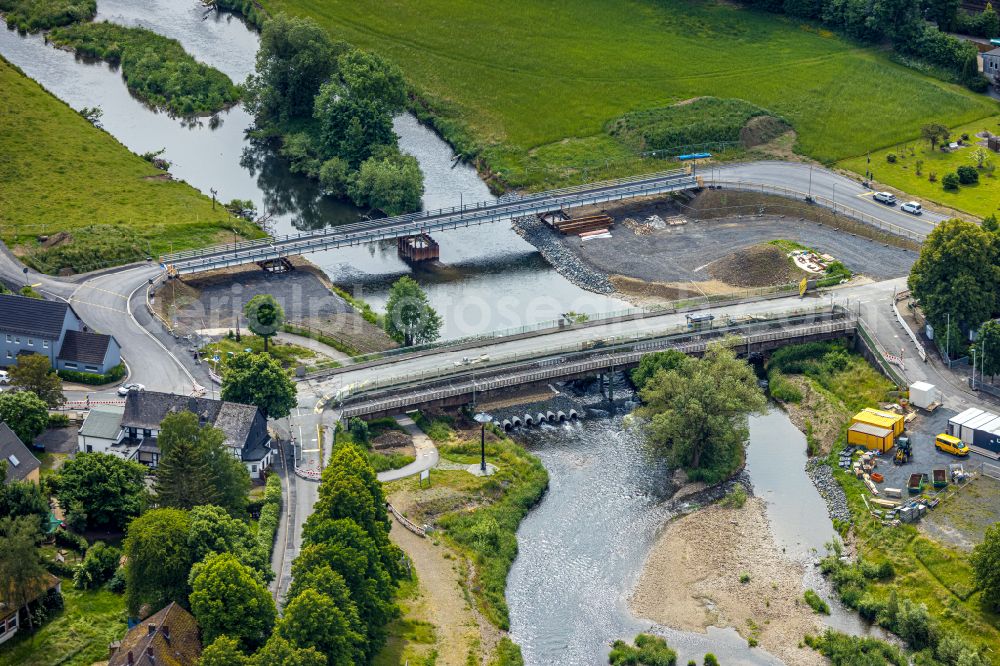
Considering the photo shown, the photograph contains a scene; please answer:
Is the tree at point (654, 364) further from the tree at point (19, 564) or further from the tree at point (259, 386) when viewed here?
the tree at point (19, 564)

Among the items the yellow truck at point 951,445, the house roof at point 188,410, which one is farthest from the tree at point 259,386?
the yellow truck at point 951,445

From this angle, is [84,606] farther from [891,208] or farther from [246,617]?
[891,208]

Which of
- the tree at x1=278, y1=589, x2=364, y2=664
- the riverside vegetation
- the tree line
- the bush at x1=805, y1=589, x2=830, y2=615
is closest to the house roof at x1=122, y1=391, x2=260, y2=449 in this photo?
the tree at x1=278, y1=589, x2=364, y2=664

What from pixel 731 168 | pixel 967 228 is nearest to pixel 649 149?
pixel 731 168

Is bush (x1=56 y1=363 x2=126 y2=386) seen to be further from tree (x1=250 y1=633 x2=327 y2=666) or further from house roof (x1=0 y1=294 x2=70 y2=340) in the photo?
tree (x1=250 y1=633 x2=327 y2=666)

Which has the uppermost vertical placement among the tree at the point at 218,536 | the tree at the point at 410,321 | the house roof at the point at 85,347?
the tree at the point at 410,321

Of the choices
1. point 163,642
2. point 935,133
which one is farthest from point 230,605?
point 935,133

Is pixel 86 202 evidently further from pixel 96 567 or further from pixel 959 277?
pixel 959 277
